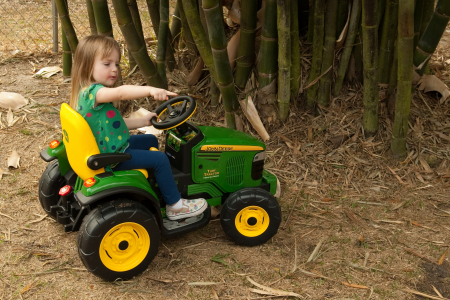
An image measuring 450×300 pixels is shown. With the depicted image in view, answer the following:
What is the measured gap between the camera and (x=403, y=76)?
3.35 m

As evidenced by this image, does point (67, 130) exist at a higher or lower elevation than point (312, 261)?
higher

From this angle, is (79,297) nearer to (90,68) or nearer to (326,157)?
(90,68)

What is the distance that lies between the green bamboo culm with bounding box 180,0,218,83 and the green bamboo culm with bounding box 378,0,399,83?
138cm

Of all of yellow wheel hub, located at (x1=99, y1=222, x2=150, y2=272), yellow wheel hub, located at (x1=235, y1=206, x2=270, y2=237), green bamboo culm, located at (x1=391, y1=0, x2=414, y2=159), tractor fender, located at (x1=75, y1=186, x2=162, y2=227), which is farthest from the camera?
green bamboo culm, located at (x1=391, y1=0, x2=414, y2=159)

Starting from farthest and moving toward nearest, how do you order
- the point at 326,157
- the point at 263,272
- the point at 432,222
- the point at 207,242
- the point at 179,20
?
1. the point at 179,20
2. the point at 326,157
3. the point at 432,222
4. the point at 207,242
5. the point at 263,272

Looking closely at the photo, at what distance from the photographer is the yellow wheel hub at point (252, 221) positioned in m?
2.86

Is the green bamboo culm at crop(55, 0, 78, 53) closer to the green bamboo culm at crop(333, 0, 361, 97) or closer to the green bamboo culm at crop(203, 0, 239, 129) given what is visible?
the green bamboo culm at crop(203, 0, 239, 129)

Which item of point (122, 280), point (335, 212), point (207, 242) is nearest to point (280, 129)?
point (335, 212)

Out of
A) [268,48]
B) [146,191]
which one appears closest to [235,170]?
[146,191]

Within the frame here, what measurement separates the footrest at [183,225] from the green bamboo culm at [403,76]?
1.74 m

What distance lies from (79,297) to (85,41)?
1421 mm

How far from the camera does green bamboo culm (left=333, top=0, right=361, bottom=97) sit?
A: 3.56m

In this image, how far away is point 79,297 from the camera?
8.05ft

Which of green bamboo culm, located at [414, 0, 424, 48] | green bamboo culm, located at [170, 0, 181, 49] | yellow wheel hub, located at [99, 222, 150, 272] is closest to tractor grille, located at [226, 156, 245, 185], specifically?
yellow wheel hub, located at [99, 222, 150, 272]
